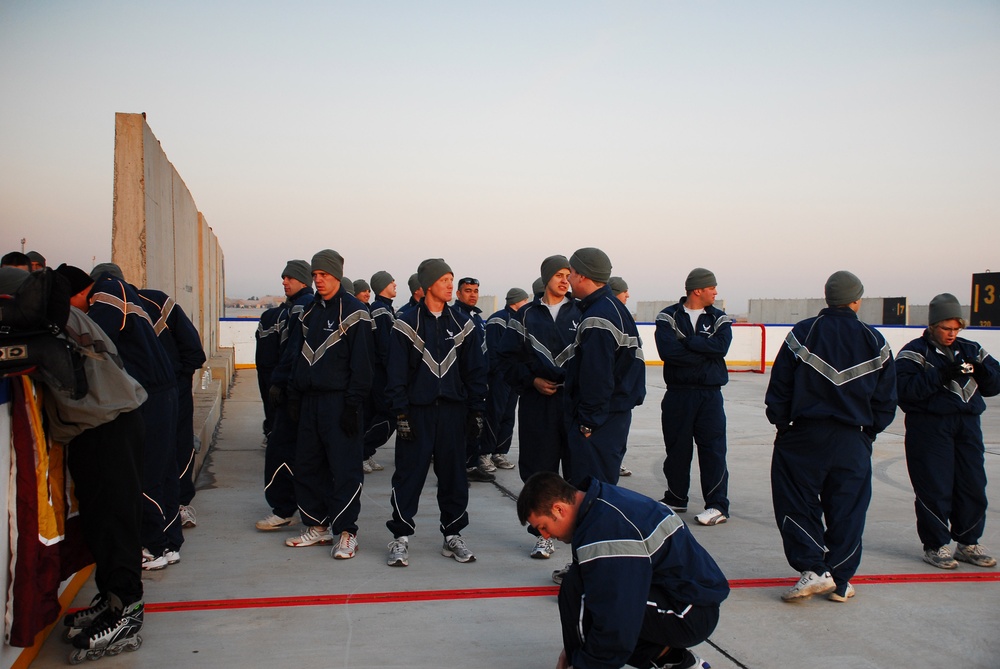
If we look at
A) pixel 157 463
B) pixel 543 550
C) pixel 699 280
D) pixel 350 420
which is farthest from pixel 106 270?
pixel 699 280

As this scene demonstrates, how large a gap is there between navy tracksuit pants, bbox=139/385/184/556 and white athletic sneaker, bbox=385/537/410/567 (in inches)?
56.6

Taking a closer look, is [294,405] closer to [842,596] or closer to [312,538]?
[312,538]

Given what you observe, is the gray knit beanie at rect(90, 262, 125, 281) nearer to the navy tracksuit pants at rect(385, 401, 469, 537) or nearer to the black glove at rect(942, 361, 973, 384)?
the navy tracksuit pants at rect(385, 401, 469, 537)

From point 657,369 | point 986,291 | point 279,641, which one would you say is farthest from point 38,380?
point 986,291

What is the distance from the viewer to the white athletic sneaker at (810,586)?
469 centimetres

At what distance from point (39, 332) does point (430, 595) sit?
2550mm

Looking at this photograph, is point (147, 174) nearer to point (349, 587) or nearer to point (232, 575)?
point (232, 575)

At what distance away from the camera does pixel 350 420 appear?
5.64 metres

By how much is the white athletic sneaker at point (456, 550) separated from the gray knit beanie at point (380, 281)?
5104 millimetres

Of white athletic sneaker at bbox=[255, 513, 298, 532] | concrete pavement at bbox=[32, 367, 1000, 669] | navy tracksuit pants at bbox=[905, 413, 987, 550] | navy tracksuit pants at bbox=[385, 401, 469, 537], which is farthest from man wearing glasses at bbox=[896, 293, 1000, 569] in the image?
white athletic sneaker at bbox=[255, 513, 298, 532]

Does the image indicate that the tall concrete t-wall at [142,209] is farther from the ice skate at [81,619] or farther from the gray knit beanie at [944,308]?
the gray knit beanie at [944,308]

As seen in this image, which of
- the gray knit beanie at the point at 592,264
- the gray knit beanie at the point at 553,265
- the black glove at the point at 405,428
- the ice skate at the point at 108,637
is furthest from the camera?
the gray knit beanie at the point at 553,265

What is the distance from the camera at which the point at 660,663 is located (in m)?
3.48

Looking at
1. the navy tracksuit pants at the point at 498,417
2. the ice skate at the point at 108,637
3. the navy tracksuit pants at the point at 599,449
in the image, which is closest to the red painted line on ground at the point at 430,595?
the ice skate at the point at 108,637
